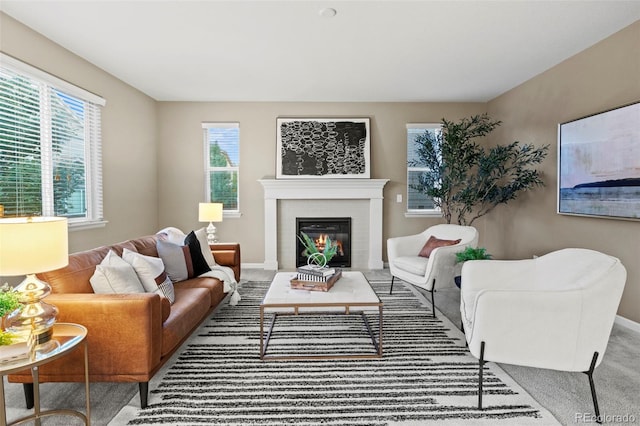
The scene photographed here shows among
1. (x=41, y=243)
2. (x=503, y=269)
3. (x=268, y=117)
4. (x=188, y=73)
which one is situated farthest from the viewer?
(x=268, y=117)

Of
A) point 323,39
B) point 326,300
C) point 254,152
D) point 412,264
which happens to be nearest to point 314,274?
point 326,300

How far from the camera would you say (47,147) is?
3.30 meters

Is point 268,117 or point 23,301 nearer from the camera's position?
point 23,301

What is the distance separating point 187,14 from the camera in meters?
2.82

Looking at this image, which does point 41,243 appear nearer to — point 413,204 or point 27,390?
point 27,390

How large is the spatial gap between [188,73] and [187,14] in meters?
1.45

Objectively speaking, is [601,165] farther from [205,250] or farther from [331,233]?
[205,250]

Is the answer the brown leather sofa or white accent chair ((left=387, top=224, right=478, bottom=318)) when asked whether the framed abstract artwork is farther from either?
the brown leather sofa

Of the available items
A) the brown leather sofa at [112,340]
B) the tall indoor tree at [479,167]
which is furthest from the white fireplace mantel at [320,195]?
the brown leather sofa at [112,340]

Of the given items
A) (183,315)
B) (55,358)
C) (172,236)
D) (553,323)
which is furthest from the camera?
(172,236)

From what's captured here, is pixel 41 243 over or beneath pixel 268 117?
beneath

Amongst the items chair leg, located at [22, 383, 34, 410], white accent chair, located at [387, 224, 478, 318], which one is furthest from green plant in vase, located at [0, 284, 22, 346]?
white accent chair, located at [387, 224, 478, 318]

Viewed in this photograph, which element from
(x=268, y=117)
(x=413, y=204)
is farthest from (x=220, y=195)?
(x=413, y=204)

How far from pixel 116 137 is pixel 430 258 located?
3938mm
